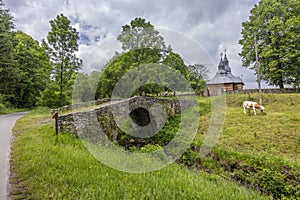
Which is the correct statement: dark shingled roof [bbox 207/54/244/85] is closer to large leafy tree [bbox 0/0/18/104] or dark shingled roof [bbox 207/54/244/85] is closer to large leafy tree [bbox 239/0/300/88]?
large leafy tree [bbox 239/0/300/88]

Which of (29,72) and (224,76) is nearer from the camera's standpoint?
(29,72)

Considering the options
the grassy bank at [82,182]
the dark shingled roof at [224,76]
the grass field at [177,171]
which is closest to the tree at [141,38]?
the grass field at [177,171]

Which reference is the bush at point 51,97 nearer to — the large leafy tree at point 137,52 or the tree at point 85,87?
the tree at point 85,87

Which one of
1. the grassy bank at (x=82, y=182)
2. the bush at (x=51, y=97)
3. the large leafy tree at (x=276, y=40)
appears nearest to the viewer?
the grassy bank at (x=82, y=182)

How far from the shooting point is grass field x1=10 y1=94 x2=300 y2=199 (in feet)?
10.2

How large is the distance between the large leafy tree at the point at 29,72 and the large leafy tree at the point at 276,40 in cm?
2321

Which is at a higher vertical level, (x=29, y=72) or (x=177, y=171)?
(x=29, y=72)

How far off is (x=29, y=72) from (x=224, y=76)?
28.4 m

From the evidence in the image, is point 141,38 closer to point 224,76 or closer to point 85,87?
point 85,87

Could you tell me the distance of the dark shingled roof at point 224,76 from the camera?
30.3 meters

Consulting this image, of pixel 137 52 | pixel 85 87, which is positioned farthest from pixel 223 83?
pixel 85 87

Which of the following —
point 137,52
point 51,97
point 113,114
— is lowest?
point 113,114

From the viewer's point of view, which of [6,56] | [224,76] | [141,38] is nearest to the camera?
[6,56]

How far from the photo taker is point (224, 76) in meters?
31.8
